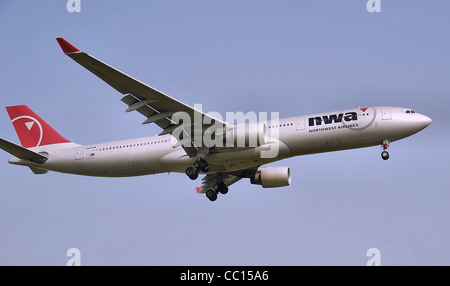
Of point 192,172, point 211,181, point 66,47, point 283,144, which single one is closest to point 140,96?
point 66,47

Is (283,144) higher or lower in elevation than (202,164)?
higher

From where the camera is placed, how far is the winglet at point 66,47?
2852 centimetres

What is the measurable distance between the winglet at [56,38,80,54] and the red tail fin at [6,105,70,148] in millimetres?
12979

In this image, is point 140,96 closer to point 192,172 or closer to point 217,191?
point 192,172

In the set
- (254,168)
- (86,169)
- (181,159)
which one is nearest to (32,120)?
(86,169)

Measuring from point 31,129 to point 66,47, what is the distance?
14180mm

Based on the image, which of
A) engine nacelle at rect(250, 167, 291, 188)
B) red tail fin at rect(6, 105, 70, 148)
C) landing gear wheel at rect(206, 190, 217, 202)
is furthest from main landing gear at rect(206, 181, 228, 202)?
red tail fin at rect(6, 105, 70, 148)

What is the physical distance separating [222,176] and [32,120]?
45.7 feet

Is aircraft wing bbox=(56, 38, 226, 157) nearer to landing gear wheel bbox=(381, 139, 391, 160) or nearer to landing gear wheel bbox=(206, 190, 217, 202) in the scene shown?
landing gear wheel bbox=(206, 190, 217, 202)

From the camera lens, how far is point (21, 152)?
3791cm

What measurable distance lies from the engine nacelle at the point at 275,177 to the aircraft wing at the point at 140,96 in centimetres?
585

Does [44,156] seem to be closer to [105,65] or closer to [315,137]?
[105,65]

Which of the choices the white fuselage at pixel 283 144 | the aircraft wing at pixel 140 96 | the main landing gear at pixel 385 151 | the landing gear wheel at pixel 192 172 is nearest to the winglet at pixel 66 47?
the aircraft wing at pixel 140 96

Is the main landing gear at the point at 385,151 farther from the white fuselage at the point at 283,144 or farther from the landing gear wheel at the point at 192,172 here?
the landing gear wheel at the point at 192,172
